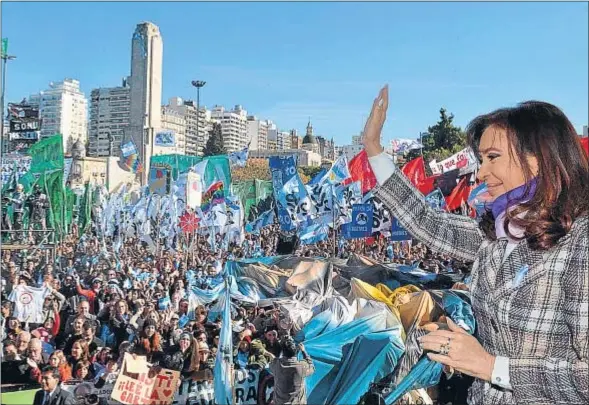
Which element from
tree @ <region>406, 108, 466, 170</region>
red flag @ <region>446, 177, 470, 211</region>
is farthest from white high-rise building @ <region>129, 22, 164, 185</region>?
tree @ <region>406, 108, 466, 170</region>

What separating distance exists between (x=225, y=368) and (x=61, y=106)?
13.4ft

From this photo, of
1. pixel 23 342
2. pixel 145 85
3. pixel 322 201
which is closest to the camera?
pixel 23 342

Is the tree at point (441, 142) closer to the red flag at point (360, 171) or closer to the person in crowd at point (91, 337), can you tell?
the red flag at point (360, 171)

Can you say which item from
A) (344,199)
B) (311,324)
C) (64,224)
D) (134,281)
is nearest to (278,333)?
(311,324)

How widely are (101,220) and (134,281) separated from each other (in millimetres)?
4125

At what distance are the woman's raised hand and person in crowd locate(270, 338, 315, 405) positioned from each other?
2936mm

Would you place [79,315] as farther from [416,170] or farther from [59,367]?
[416,170]

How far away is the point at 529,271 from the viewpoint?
Answer: 899 millimetres

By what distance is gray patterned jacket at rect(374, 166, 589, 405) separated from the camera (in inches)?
33.3

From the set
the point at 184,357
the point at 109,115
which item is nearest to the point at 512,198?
the point at 184,357

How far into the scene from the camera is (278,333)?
4305mm

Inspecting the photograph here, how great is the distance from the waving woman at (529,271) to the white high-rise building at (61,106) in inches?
181

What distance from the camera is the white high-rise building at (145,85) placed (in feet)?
13.4

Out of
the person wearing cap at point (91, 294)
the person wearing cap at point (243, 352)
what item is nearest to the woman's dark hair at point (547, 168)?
the person wearing cap at point (243, 352)
